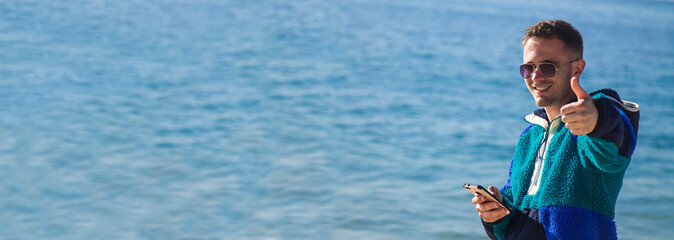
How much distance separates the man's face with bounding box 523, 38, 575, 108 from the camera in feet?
6.97

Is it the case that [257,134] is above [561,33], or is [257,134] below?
above

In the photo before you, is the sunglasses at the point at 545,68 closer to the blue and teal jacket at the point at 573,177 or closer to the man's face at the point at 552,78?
the man's face at the point at 552,78

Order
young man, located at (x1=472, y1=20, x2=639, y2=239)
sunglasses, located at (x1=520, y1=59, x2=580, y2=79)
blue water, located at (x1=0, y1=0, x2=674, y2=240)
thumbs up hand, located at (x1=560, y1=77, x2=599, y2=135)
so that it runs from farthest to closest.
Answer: blue water, located at (x1=0, y1=0, x2=674, y2=240), sunglasses, located at (x1=520, y1=59, x2=580, y2=79), young man, located at (x1=472, y1=20, x2=639, y2=239), thumbs up hand, located at (x1=560, y1=77, x2=599, y2=135)

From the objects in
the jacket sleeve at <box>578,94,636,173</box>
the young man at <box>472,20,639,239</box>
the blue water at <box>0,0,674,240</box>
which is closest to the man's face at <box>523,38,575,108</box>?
the young man at <box>472,20,639,239</box>

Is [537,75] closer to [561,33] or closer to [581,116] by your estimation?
[561,33]

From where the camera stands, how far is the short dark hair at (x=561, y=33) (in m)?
2.12

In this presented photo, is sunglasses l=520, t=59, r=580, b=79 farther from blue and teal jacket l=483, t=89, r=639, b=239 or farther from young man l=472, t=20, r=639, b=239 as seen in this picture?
blue and teal jacket l=483, t=89, r=639, b=239

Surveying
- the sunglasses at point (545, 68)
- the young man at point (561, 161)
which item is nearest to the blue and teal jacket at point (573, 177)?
the young man at point (561, 161)

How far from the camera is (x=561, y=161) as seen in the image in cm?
207

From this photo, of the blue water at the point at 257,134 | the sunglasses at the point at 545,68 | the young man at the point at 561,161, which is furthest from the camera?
the blue water at the point at 257,134

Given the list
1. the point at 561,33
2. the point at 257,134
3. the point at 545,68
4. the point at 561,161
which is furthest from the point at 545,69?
the point at 257,134

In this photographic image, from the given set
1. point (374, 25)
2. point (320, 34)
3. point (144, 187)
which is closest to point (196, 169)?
point (144, 187)

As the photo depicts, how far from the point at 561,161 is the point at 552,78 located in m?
0.23

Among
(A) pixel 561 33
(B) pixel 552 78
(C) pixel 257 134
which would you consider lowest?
(B) pixel 552 78
